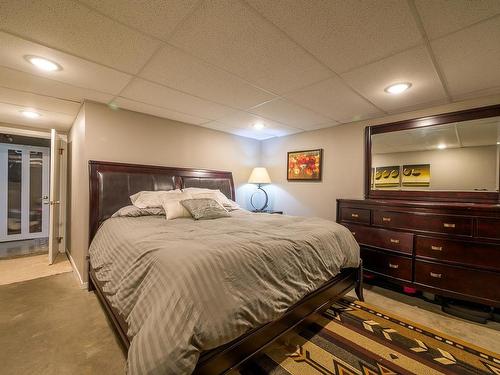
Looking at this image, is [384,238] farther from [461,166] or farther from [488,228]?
[461,166]

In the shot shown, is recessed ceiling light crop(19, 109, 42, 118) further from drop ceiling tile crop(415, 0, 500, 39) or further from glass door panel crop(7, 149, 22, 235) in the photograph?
drop ceiling tile crop(415, 0, 500, 39)

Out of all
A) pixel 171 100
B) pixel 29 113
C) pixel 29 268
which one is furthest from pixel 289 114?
pixel 29 268

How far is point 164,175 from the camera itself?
3.43m

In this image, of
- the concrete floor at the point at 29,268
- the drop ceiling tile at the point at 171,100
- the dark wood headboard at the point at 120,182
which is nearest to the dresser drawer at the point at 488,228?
the drop ceiling tile at the point at 171,100

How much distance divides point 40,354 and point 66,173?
3.33 m

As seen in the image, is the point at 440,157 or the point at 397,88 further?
the point at 440,157

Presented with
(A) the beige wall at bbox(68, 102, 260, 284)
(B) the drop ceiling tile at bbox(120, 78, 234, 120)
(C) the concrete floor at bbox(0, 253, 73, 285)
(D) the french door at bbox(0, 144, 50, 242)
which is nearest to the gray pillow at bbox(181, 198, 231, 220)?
(A) the beige wall at bbox(68, 102, 260, 284)

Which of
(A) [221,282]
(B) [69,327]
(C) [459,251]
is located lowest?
(B) [69,327]

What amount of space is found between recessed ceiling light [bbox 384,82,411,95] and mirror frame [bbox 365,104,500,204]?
791 millimetres

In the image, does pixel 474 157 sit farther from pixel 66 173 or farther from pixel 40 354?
pixel 66 173

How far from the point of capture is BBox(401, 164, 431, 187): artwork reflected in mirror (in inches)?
115

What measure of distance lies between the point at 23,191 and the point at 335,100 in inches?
260

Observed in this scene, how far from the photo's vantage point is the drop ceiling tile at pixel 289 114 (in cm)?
294

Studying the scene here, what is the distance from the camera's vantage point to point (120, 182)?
2.99 metres
